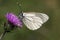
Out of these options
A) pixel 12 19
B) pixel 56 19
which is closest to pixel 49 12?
pixel 56 19

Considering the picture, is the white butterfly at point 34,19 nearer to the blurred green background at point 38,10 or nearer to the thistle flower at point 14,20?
the thistle flower at point 14,20

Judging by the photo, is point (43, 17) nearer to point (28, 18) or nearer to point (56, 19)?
point (28, 18)

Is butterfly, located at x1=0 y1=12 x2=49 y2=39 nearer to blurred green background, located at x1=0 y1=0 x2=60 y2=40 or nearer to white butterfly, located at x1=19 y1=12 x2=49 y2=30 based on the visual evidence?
white butterfly, located at x1=19 y1=12 x2=49 y2=30

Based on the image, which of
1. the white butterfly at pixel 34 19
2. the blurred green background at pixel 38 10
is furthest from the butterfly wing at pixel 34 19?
the blurred green background at pixel 38 10

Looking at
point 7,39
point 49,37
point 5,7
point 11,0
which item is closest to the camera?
point 7,39

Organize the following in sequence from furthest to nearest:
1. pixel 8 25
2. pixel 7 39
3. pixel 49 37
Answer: pixel 49 37
pixel 7 39
pixel 8 25

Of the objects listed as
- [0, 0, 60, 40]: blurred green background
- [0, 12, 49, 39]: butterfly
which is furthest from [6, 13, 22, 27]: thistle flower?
[0, 0, 60, 40]: blurred green background
